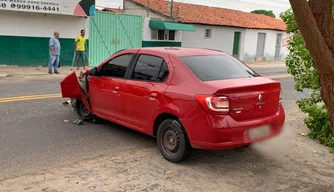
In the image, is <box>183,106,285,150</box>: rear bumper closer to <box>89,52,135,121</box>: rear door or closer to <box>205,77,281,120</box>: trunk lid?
<box>205,77,281,120</box>: trunk lid

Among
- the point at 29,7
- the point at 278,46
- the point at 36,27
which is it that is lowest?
the point at 278,46

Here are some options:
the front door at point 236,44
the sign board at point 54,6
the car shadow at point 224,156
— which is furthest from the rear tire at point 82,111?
the front door at point 236,44

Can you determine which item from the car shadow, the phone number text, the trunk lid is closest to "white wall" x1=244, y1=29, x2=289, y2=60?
the phone number text

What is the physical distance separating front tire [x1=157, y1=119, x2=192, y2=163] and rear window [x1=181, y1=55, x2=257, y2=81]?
76 centimetres

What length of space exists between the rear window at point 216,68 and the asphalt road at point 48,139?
5.11ft

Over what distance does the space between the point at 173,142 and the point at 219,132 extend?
808 mm

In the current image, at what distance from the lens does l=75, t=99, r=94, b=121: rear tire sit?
22.8 feet

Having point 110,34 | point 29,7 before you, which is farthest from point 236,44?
point 29,7

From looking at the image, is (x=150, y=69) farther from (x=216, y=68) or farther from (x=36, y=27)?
(x=36, y=27)

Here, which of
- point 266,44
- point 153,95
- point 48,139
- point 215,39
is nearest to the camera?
point 153,95

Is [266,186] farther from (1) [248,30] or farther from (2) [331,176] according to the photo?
(1) [248,30]

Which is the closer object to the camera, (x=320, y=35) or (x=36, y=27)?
(x=320, y=35)

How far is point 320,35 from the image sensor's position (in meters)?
3.12

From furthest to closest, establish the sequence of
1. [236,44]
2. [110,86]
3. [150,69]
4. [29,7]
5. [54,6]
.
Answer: [236,44]
[54,6]
[29,7]
[110,86]
[150,69]
